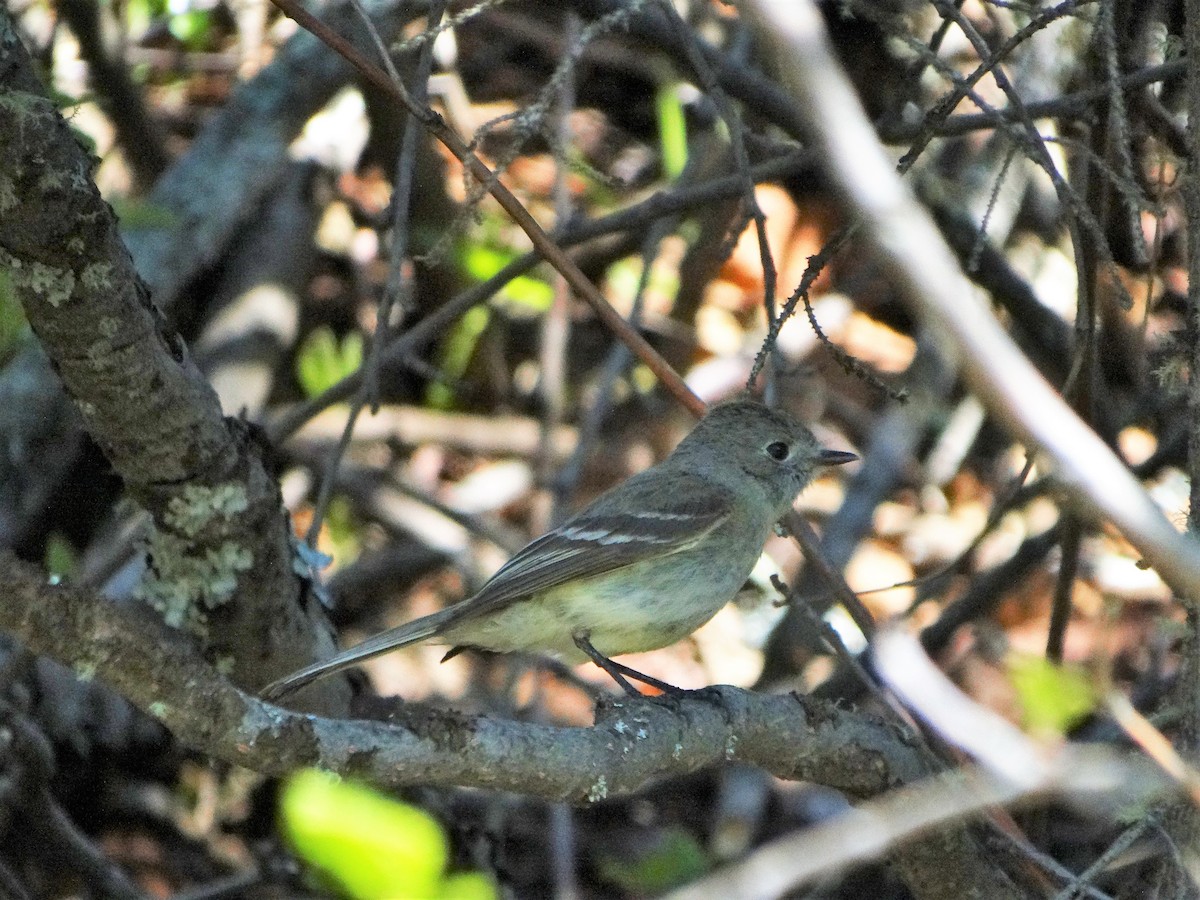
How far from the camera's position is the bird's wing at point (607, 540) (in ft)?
14.8

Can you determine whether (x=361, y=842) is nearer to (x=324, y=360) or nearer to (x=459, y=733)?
(x=459, y=733)

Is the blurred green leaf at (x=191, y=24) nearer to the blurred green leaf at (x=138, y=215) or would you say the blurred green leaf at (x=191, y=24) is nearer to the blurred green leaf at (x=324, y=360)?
the blurred green leaf at (x=324, y=360)

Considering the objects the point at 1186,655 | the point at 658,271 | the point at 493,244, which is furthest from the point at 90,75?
the point at 1186,655

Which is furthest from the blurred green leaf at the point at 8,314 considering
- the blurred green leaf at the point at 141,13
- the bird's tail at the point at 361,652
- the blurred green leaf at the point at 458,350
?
the blurred green leaf at the point at 458,350

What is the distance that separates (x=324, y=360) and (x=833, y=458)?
262 centimetres

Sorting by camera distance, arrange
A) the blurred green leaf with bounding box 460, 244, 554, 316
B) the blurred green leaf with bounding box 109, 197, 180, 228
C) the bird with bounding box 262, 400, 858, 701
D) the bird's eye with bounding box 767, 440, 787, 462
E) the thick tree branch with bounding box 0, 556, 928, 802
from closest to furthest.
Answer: the thick tree branch with bounding box 0, 556, 928, 802
the bird with bounding box 262, 400, 858, 701
the blurred green leaf with bounding box 109, 197, 180, 228
the bird's eye with bounding box 767, 440, 787, 462
the blurred green leaf with bounding box 460, 244, 554, 316

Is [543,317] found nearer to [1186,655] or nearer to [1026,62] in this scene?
[1026,62]

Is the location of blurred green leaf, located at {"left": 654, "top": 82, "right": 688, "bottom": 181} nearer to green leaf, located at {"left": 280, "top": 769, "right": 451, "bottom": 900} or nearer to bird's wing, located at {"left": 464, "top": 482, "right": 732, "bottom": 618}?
bird's wing, located at {"left": 464, "top": 482, "right": 732, "bottom": 618}

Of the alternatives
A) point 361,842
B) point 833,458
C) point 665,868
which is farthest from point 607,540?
point 361,842

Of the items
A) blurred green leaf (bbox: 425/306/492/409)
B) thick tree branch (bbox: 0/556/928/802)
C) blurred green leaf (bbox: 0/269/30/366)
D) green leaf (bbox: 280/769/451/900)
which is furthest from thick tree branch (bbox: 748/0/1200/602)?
blurred green leaf (bbox: 425/306/492/409)

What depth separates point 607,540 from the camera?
4730 millimetres

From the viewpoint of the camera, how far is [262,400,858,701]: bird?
4516mm

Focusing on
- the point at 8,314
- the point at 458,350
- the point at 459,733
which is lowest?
the point at 458,350

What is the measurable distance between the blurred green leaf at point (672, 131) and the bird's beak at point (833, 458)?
1.91 m
